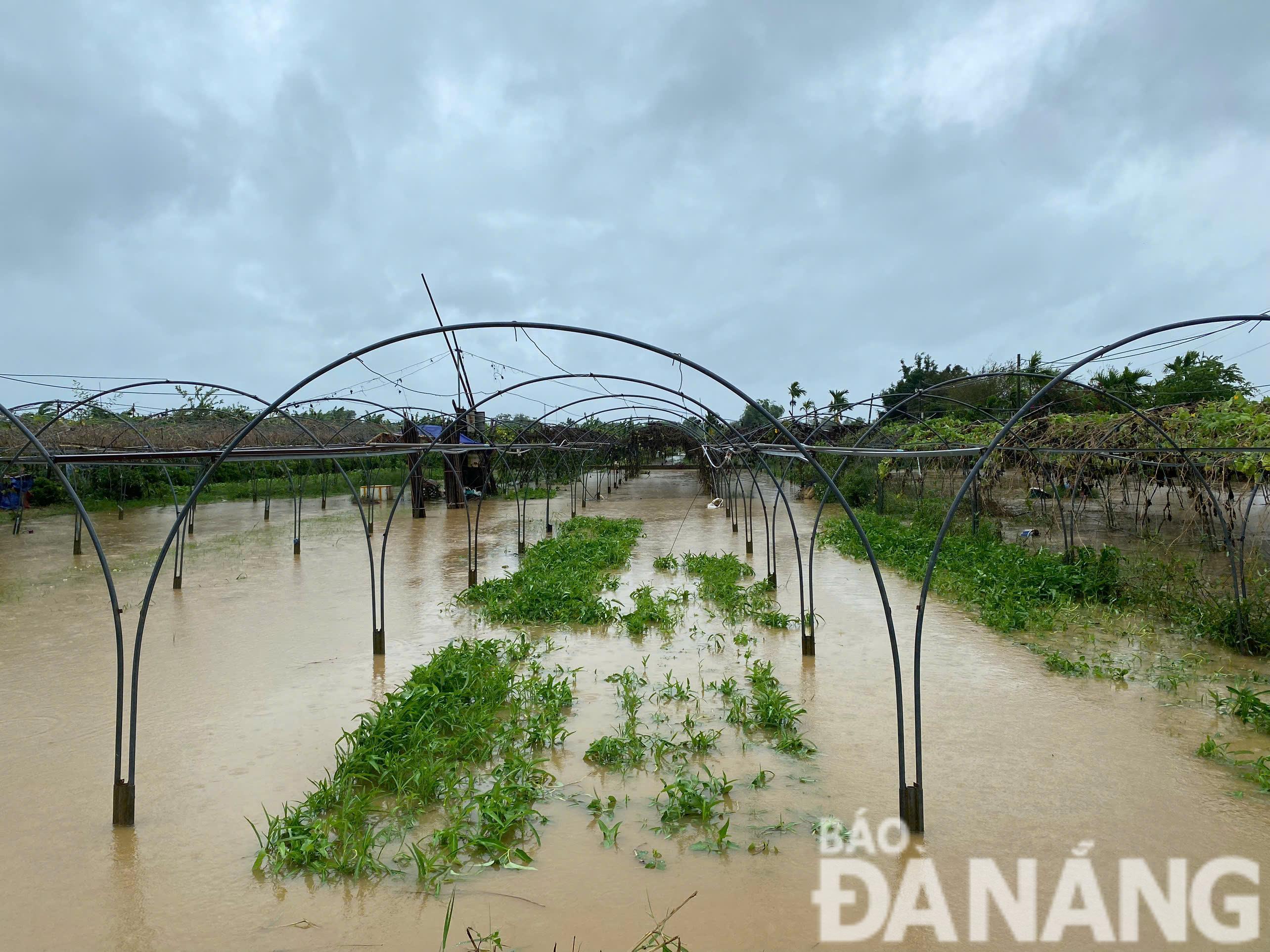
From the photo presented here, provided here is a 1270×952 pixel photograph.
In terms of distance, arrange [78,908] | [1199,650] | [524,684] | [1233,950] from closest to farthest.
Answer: [1233,950], [78,908], [524,684], [1199,650]

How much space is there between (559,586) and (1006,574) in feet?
19.0

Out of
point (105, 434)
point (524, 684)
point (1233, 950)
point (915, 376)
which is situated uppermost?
point (915, 376)

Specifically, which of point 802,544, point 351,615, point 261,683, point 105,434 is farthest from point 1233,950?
point 105,434

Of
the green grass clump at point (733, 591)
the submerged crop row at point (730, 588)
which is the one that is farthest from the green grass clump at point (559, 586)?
the green grass clump at point (733, 591)

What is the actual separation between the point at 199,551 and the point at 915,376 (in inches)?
1336

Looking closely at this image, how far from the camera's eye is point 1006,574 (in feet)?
33.6

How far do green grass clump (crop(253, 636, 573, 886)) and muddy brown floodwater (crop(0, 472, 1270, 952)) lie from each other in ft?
0.52

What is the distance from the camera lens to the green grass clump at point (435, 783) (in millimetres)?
4039

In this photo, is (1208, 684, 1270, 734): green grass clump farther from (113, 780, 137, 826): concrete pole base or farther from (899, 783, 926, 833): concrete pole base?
(113, 780, 137, 826): concrete pole base

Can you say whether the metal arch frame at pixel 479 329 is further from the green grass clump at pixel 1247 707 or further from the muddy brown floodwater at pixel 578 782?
the green grass clump at pixel 1247 707

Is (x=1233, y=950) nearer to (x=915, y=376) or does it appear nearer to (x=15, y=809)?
(x=15, y=809)

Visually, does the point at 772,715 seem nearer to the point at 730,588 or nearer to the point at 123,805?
the point at 123,805

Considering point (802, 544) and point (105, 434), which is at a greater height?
point (105, 434)

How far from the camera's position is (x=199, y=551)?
1430 centimetres
